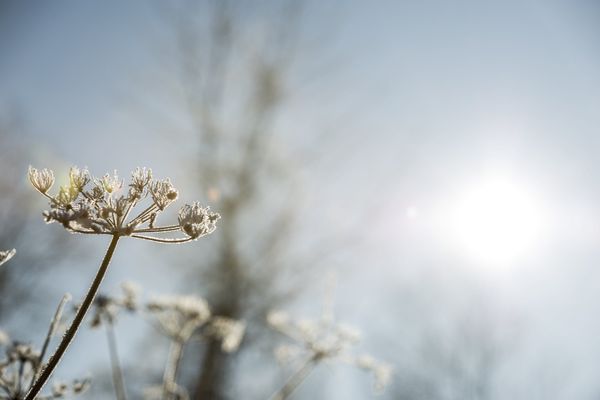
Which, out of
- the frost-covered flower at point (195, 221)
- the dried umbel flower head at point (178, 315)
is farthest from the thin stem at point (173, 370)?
the frost-covered flower at point (195, 221)

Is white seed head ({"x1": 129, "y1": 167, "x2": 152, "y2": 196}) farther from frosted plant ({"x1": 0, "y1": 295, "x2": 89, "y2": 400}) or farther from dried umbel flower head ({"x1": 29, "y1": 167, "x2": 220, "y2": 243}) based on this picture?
frosted plant ({"x1": 0, "y1": 295, "x2": 89, "y2": 400})

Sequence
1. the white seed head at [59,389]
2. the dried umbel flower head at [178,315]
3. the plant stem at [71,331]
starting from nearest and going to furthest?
the plant stem at [71,331], the white seed head at [59,389], the dried umbel flower head at [178,315]

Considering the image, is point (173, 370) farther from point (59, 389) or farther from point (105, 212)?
point (105, 212)

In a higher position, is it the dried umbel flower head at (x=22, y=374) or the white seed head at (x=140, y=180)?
the white seed head at (x=140, y=180)

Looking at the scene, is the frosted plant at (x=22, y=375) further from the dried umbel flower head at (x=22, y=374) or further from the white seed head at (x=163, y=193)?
the white seed head at (x=163, y=193)

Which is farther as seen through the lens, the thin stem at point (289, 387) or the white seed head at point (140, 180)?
the thin stem at point (289, 387)

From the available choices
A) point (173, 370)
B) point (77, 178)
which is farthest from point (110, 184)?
point (173, 370)

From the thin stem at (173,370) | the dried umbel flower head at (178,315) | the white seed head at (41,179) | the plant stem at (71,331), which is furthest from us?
the dried umbel flower head at (178,315)
